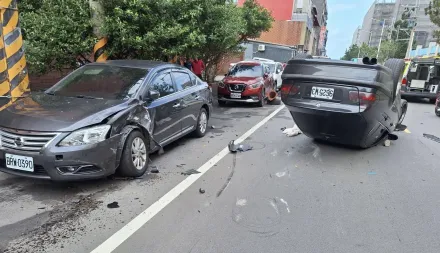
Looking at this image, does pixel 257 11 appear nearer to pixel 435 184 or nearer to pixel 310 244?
pixel 435 184

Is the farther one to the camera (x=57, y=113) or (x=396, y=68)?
(x=396, y=68)

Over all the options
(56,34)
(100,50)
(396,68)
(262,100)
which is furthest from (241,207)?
(262,100)

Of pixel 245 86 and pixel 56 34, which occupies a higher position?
pixel 56 34

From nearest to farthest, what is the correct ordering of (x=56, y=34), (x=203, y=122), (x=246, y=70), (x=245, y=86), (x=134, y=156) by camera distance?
1. (x=134, y=156)
2. (x=203, y=122)
3. (x=56, y=34)
4. (x=245, y=86)
5. (x=246, y=70)

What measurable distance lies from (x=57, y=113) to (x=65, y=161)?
0.66 m

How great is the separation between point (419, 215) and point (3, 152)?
484 cm

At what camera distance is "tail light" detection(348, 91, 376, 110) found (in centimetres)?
511

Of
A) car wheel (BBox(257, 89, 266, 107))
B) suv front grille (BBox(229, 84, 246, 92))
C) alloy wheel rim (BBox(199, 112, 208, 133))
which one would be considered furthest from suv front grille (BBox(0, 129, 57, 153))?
car wheel (BBox(257, 89, 266, 107))

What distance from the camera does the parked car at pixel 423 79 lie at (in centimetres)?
1491

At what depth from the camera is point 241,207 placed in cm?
394

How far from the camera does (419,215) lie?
3.88 m

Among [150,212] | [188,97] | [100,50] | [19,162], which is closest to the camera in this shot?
[150,212]

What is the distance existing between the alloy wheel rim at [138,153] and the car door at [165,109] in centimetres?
41

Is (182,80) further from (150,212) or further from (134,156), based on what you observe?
(150,212)
